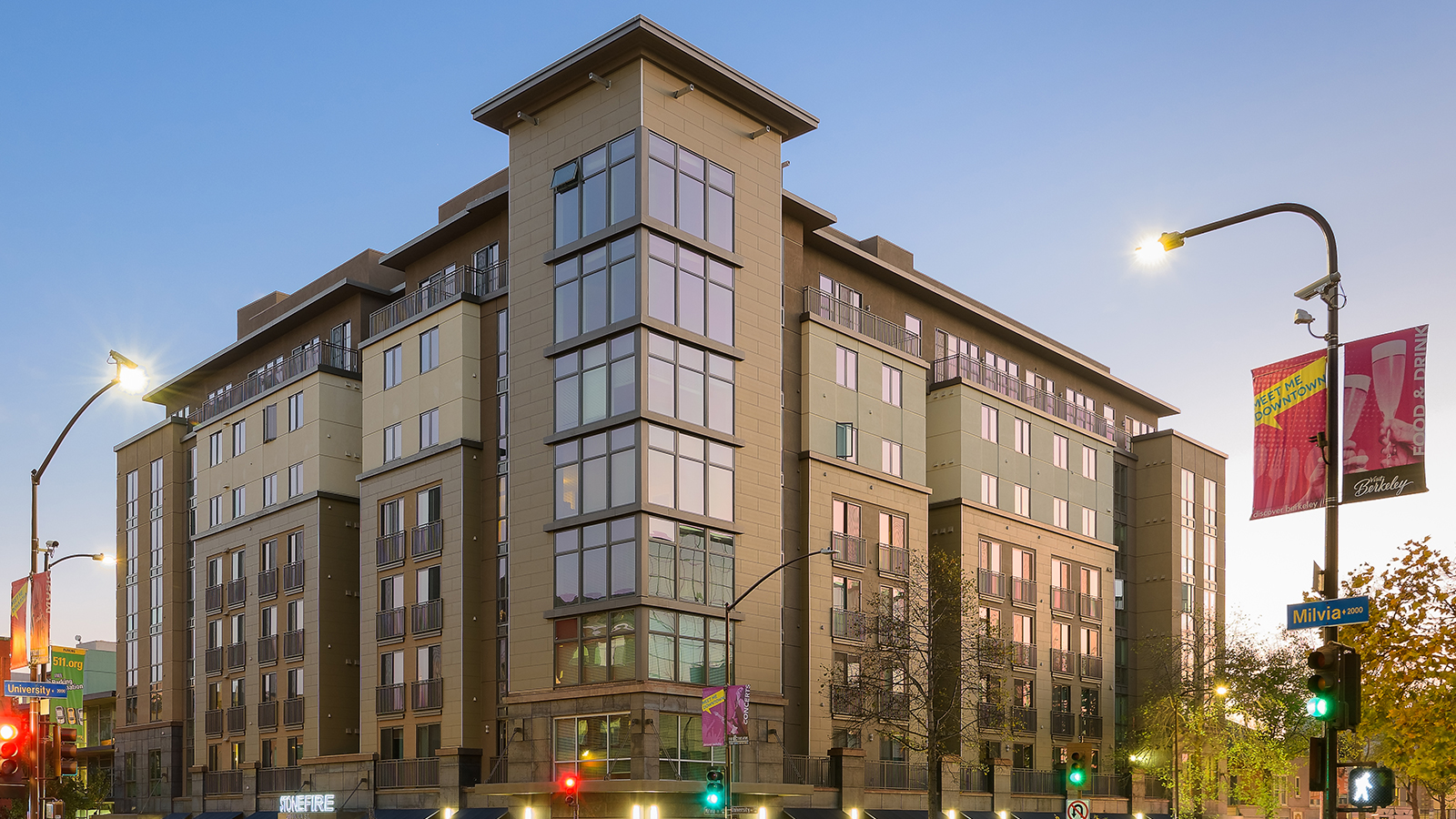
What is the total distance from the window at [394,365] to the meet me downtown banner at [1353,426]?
4507 centimetres

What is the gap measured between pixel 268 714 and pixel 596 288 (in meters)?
28.3

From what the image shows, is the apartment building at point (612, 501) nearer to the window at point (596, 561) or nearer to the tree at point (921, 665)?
the window at point (596, 561)

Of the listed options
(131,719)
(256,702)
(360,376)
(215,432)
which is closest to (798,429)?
(360,376)

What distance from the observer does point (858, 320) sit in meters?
61.9

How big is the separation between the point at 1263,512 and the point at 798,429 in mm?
36775

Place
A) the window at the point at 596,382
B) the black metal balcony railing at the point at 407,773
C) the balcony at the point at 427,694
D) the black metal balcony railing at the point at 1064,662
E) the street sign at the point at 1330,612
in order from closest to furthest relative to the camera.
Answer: the street sign at the point at 1330,612 → the window at the point at 596,382 → the black metal balcony railing at the point at 407,773 → the balcony at the point at 427,694 → the black metal balcony railing at the point at 1064,662

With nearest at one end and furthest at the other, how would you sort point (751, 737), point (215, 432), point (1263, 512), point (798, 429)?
point (1263, 512) < point (751, 737) < point (798, 429) < point (215, 432)

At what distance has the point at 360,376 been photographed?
217ft

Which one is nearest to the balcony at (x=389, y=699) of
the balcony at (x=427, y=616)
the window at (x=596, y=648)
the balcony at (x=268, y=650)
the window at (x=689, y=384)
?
the balcony at (x=427, y=616)

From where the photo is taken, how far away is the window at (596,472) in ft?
159

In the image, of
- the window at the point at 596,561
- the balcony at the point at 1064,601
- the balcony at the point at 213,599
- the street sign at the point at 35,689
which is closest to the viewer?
the street sign at the point at 35,689

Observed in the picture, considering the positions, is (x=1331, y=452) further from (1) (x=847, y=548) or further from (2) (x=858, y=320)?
(2) (x=858, y=320)

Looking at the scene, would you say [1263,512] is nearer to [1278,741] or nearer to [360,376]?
[360,376]

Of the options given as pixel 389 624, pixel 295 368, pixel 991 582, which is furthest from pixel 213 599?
pixel 991 582
